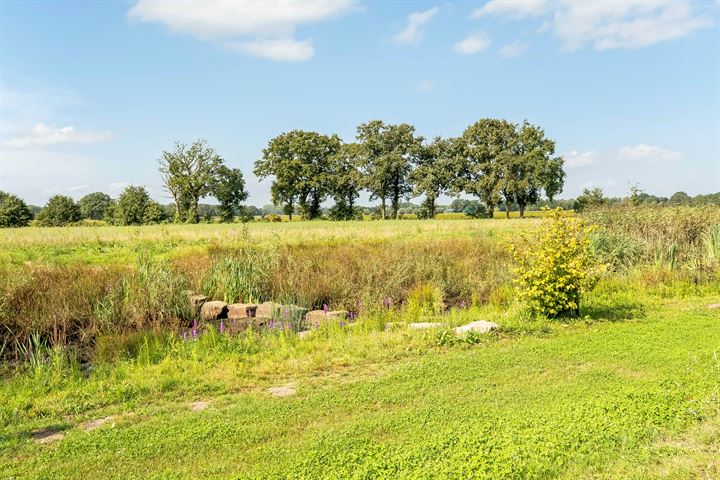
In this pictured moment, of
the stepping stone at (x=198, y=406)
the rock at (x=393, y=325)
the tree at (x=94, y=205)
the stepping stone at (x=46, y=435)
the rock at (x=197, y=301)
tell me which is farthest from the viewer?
the tree at (x=94, y=205)

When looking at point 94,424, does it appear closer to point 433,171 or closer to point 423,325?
point 423,325

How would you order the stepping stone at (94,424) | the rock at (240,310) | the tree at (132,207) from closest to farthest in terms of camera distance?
the stepping stone at (94,424) → the rock at (240,310) → the tree at (132,207)

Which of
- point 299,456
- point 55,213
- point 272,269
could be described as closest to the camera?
point 299,456

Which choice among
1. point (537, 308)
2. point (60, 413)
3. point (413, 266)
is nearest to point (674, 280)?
point (537, 308)

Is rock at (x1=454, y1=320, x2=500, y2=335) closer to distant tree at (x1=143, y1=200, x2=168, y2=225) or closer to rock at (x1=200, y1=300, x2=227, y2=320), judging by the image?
rock at (x1=200, y1=300, x2=227, y2=320)

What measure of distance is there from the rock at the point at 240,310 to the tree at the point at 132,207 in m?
58.7

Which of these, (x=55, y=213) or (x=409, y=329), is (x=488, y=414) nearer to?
(x=409, y=329)

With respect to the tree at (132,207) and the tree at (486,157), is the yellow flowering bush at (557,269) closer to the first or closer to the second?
the tree at (486,157)

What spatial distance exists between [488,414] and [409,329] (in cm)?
357

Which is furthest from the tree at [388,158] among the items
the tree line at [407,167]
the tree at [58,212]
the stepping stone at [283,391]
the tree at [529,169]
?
the stepping stone at [283,391]

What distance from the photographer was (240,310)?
1042 centimetres

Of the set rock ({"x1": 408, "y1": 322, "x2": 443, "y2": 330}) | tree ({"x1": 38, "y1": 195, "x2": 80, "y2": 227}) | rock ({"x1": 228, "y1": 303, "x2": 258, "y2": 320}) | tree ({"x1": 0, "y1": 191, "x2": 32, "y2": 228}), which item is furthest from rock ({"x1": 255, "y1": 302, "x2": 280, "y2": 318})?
tree ({"x1": 38, "y1": 195, "x2": 80, "y2": 227})

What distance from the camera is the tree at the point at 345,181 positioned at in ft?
204

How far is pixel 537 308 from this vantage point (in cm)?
886
